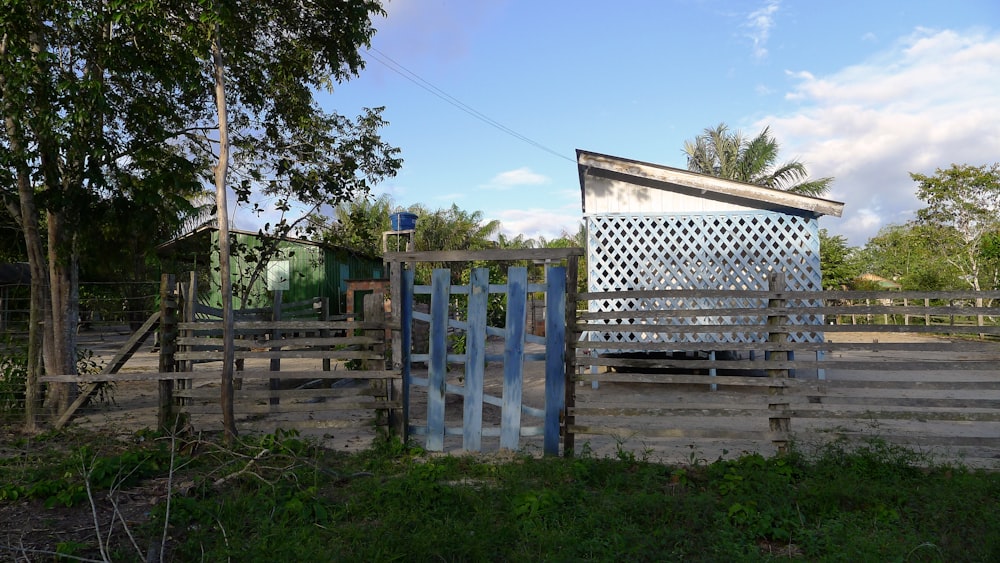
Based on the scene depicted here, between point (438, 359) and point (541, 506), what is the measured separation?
85.8 inches

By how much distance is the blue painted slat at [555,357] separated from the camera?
583cm

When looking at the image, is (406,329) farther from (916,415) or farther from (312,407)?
(916,415)

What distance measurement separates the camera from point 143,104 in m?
7.07

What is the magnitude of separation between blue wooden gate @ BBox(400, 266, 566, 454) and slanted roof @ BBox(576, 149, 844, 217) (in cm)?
544

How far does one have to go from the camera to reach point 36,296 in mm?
7344

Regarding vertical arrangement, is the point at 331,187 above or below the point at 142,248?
above

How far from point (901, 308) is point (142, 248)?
8.60 metres

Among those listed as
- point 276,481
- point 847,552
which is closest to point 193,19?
point 276,481

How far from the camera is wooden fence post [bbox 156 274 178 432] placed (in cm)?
630

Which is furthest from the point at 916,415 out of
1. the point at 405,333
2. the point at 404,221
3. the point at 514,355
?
the point at 404,221

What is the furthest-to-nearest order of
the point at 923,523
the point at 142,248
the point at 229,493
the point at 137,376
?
the point at 142,248
the point at 137,376
the point at 229,493
the point at 923,523

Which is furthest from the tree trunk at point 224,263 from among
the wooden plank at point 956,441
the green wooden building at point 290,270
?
the green wooden building at point 290,270

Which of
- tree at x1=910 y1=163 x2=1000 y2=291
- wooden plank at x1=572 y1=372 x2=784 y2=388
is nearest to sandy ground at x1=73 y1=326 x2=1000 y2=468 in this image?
wooden plank at x1=572 y1=372 x2=784 y2=388

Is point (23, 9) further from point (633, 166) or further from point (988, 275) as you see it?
point (988, 275)
